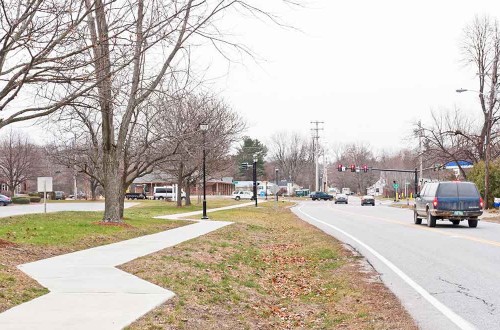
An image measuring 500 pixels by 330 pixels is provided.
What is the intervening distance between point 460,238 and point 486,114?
131ft

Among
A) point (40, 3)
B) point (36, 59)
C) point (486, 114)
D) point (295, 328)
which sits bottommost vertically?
point (295, 328)

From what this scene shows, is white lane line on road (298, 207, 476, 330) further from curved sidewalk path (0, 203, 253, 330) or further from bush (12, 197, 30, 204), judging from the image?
bush (12, 197, 30, 204)

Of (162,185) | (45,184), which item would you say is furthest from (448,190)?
(162,185)

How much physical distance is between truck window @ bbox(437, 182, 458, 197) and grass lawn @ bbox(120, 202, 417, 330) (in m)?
8.97

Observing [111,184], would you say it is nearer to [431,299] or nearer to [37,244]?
[37,244]

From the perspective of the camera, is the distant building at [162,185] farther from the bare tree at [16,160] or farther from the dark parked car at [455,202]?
the dark parked car at [455,202]

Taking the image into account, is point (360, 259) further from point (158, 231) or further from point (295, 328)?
point (158, 231)

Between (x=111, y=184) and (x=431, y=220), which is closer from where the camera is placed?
(x=111, y=184)

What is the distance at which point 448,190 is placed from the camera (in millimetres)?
24859

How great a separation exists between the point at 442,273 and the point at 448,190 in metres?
13.9

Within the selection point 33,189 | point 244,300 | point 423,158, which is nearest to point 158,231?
point 244,300

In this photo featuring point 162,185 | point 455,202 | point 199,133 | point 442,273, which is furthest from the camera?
point 162,185

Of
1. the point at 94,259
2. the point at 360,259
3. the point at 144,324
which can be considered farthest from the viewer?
the point at 360,259

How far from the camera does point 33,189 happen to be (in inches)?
4493
